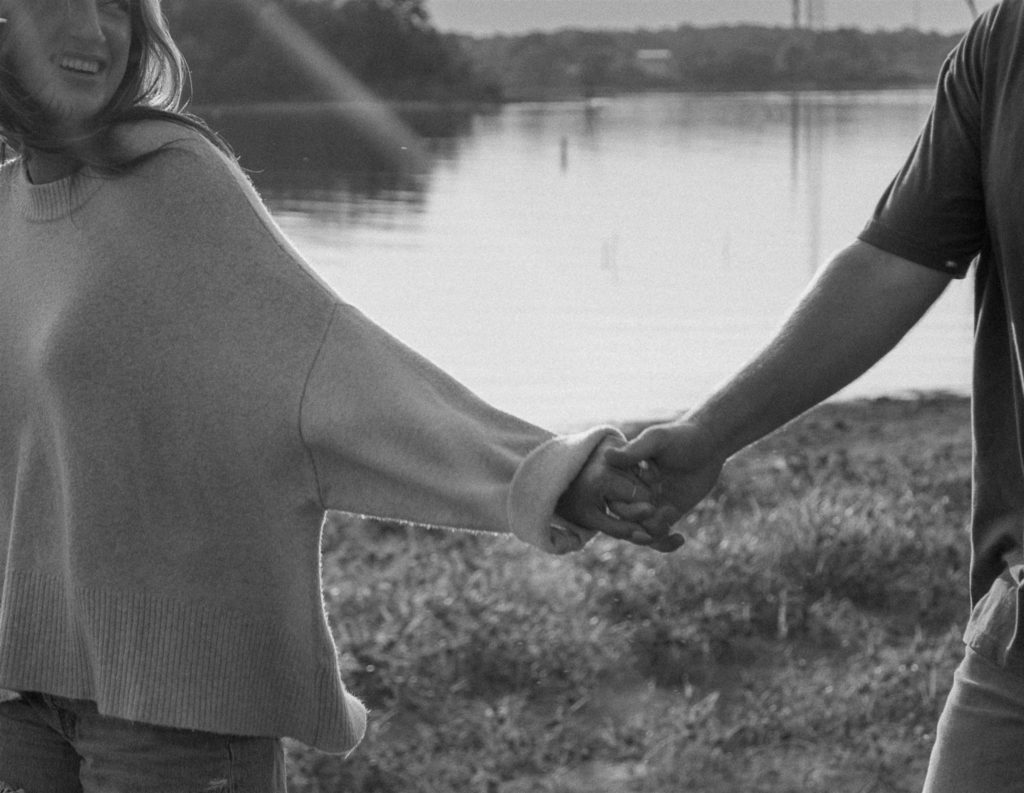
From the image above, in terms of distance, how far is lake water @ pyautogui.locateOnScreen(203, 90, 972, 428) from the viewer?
15086 mm

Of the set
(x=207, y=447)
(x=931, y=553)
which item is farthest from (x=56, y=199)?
(x=931, y=553)

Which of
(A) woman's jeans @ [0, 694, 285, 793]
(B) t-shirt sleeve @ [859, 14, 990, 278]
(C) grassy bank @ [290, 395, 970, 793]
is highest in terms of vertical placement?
(B) t-shirt sleeve @ [859, 14, 990, 278]

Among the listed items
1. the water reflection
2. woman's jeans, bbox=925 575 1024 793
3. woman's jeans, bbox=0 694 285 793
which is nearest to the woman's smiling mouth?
woman's jeans, bbox=0 694 285 793

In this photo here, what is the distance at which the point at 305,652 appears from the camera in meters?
2.39

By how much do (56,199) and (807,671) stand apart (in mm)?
3378

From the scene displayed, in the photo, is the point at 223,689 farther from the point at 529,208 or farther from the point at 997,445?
the point at 529,208

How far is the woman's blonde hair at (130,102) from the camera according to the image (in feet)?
7.70

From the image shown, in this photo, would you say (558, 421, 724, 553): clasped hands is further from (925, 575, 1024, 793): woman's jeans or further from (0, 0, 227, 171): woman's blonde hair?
(0, 0, 227, 171): woman's blonde hair

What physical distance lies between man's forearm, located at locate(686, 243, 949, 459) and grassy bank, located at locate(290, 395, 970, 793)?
2.00 metres

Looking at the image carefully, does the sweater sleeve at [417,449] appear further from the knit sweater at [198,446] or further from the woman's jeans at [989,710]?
the woman's jeans at [989,710]

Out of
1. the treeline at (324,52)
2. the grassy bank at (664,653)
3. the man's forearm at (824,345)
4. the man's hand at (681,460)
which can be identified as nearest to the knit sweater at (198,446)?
the man's hand at (681,460)

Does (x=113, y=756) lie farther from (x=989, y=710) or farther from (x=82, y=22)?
(x=989, y=710)

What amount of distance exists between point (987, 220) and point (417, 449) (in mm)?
919

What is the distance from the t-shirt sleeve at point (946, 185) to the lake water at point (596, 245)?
3.00 feet
